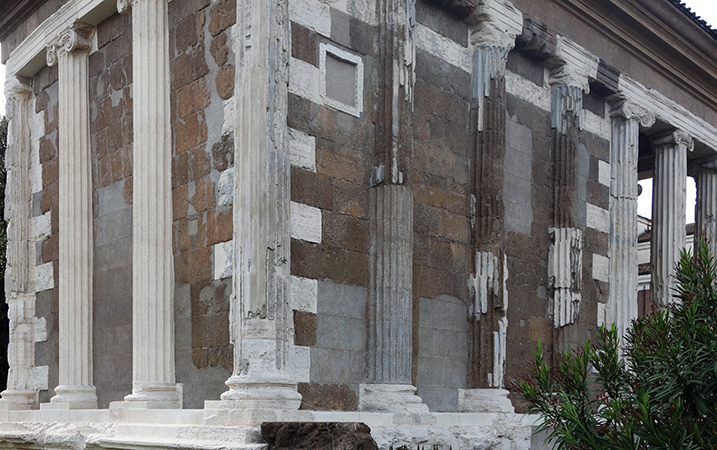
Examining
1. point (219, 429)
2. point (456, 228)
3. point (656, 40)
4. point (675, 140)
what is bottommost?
point (219, 429)

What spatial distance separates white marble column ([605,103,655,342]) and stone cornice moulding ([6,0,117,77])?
7040 mm

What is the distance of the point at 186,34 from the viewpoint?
8.46m

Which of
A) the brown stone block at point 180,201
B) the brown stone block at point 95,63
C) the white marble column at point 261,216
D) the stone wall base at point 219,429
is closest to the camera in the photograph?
the stone wall base at point 219,429

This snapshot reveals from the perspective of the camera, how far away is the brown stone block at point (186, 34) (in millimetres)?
8352

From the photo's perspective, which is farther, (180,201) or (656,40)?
(656,40)

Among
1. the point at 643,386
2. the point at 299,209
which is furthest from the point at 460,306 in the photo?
the point at 643,386

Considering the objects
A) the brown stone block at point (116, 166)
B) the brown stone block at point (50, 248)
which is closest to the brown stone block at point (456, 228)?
the brown stone block at point (116, 166)

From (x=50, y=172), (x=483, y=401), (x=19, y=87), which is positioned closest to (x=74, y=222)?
(x=50, y=172)

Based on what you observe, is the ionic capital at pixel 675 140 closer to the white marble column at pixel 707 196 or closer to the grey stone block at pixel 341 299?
the white marble column at pixel 707 196

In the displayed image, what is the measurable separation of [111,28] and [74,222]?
230 centimetres

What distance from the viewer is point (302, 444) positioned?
6430 millimetres

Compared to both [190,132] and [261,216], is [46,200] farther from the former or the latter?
[261,216]

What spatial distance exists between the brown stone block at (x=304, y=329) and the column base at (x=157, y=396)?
1.46m

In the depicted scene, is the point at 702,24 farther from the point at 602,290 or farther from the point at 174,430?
the point at 174,430
